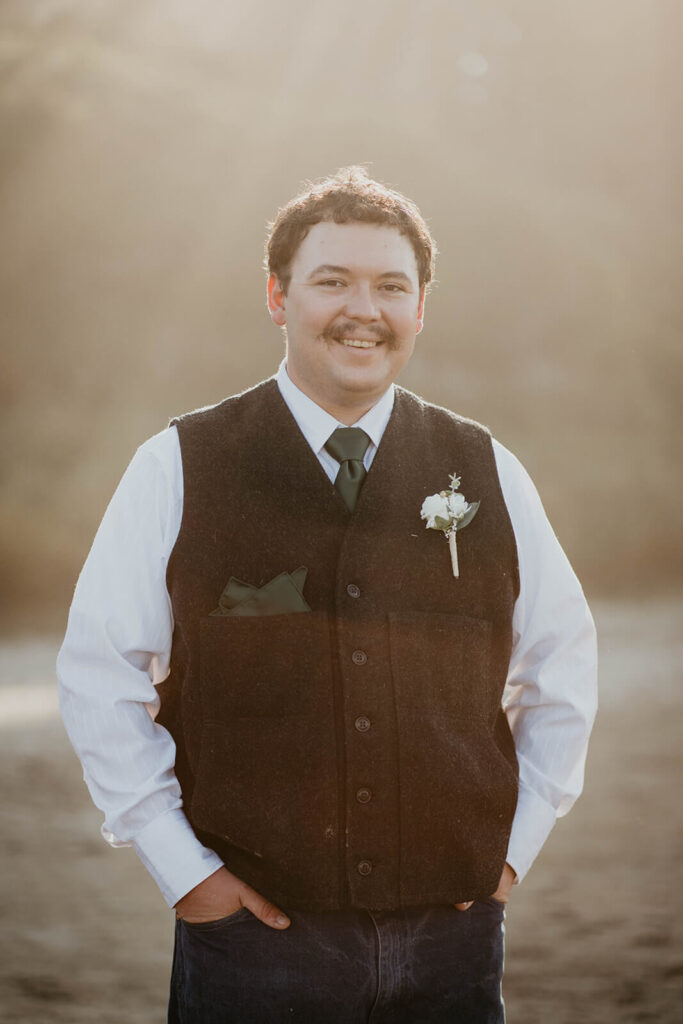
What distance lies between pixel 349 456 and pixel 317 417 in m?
0.08

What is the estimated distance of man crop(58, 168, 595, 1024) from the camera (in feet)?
5.62

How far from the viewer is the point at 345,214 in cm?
185

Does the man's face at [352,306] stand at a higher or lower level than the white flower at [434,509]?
higher

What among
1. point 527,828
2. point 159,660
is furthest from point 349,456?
point 527,828

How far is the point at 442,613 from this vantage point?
1809mm

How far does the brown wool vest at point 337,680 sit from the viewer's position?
170 cm

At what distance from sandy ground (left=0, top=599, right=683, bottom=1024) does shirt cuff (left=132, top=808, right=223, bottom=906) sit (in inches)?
68.8

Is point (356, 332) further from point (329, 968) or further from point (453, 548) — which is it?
point (329, 968)

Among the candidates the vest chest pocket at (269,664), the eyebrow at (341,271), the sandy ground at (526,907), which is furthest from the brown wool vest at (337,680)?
the sandy ground at (526,907)

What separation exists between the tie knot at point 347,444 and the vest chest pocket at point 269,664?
0.29 m

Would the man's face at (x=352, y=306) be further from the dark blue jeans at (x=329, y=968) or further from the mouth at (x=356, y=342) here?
the dark blue jeans at (x=329, y=968)

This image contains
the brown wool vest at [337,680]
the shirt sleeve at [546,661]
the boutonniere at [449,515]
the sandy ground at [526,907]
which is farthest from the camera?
the sandy ground at [526,907]

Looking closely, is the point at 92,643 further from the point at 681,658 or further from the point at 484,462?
the point at 681,658

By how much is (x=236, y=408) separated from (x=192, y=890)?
2.45 feet
